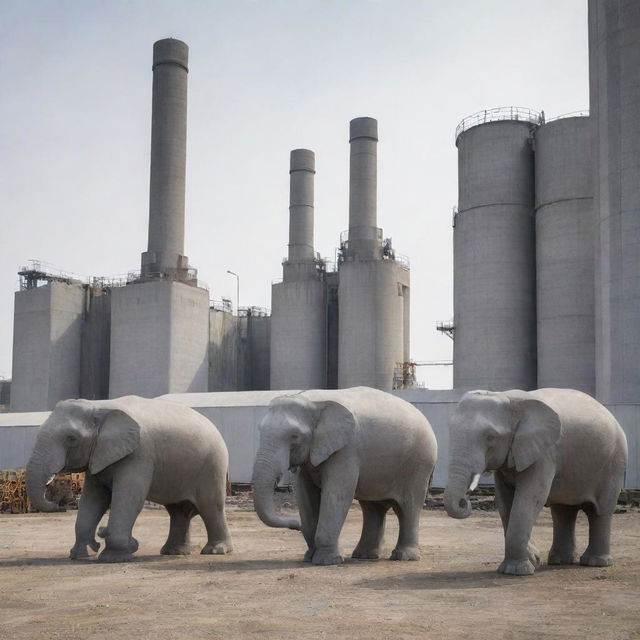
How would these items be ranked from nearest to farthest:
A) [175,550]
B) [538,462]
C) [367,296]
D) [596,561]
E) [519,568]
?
[519,568]
[538,462]
[596,561]
[175,550]
[367,296]

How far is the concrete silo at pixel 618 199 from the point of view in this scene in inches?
1455

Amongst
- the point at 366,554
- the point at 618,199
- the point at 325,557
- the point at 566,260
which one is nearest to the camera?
the point at 325,557

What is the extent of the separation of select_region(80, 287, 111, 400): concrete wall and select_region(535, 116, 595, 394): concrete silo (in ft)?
92.3

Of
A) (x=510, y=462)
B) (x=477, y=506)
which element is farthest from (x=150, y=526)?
(x=510, y=462)

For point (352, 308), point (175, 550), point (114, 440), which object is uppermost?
point (352, 308)

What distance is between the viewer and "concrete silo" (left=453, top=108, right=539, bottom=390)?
4762 cm

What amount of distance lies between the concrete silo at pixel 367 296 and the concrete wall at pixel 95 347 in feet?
48.3

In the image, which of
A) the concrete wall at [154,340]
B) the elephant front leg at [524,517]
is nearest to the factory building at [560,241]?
the concrete wall at [154,340]

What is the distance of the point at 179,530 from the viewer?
1650cm

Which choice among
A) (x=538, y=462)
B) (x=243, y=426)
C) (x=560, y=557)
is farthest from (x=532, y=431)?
(x=243, y=426)

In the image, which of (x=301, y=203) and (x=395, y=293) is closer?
(x=395, y=293)

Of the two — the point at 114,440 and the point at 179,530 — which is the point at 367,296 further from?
the point at 114,440

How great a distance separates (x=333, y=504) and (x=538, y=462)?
3.15 metres

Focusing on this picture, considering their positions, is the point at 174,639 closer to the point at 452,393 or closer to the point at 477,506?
the point at 477,506
